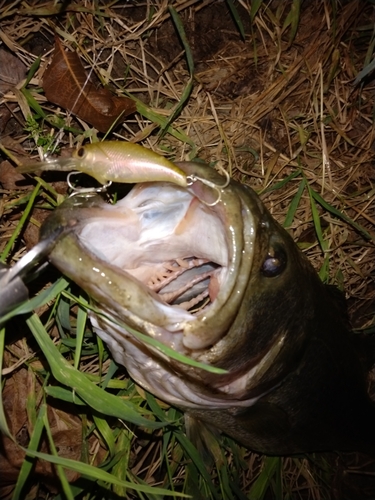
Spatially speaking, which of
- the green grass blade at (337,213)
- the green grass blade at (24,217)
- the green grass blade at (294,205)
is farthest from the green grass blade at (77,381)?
the green grass blade at (337,213)

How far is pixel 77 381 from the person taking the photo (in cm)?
244

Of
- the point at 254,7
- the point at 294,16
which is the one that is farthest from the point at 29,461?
the point at 294,16

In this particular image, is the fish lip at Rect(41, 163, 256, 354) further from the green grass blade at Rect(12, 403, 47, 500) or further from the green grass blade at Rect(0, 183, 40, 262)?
the green grass blade at Rect(12, 403, 47, 500)

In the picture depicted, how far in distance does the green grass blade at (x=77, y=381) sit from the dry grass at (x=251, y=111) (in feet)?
1.35

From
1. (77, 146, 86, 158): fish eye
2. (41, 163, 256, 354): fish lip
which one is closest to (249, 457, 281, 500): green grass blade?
(41, 163, 256, 354): fish lip

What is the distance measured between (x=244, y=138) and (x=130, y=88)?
81 centimetres

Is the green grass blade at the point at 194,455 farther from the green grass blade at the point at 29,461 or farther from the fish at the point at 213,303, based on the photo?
the green grass blade at the point at 29,461

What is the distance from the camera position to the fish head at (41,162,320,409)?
202 cm

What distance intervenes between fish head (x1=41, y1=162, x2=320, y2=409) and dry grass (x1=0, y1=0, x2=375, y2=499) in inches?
24.9

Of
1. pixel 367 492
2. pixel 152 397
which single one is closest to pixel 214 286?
pixel 152 397

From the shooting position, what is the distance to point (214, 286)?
2.24m

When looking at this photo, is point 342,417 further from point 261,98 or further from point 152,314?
point 261,98

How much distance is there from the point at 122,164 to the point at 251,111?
1556 mm

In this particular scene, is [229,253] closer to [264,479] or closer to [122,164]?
[122,164]
